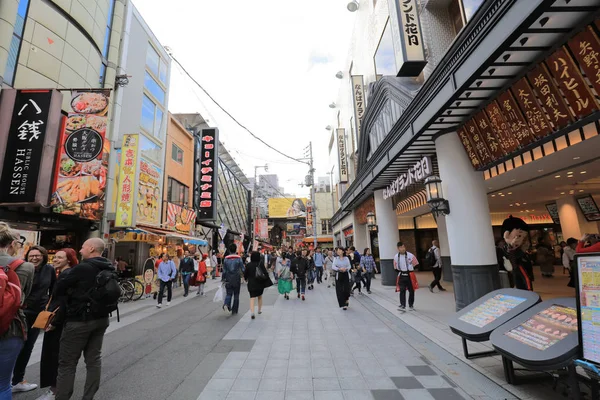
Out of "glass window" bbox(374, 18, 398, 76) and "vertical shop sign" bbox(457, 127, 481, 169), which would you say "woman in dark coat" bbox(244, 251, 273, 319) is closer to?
"vertical shop sign" bbox(457, 127, 481, 169)

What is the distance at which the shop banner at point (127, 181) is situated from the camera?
1202 cm

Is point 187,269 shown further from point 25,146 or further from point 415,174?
point 415,174

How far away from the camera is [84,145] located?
9367 millimetres

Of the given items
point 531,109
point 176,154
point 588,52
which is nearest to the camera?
point 588,52

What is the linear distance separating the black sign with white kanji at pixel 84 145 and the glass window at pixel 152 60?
913 centimetres

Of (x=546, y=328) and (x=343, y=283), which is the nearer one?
(x=546, y=328)

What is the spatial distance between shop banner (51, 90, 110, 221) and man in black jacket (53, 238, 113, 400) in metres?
7.76

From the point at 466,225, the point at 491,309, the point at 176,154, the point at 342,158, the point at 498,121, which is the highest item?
the point at 342,158

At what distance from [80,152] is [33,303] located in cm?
698

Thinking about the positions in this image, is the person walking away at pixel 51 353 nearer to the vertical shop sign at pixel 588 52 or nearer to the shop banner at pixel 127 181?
the vertical shop sign at pixel 588 52

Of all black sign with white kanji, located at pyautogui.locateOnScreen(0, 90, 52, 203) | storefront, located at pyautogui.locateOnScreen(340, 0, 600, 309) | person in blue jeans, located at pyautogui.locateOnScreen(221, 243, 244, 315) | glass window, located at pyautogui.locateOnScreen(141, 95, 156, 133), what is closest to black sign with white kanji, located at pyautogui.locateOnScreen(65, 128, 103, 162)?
black sign with white kanji, located at pyautogui.locateOnScreen(0, 90, 52, 203)

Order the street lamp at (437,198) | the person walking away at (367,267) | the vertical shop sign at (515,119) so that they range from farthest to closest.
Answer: the person walking away at (367,267) → the street lamp at (437,198) → the vertical shop sign at (515,119)

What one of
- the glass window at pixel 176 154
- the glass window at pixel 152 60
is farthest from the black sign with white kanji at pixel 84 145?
the glass window at pixel 176 154

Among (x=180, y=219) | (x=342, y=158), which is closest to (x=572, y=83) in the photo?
(x=180, y=219)
